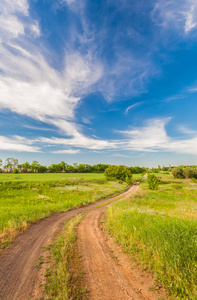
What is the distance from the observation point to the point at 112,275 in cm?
518

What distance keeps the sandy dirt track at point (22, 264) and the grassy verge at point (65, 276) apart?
2.17 feet

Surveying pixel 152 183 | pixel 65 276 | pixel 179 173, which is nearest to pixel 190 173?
pixel 179 173

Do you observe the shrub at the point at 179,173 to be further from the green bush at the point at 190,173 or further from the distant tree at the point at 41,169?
the distant tree at the point at 41,169

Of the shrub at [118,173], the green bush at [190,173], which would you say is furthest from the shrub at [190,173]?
the shrub at [118,173]

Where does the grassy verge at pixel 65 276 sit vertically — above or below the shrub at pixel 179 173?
above

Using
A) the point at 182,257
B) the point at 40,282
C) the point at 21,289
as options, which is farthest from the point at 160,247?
the point at 21,289

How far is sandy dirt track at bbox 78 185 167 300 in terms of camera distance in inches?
169

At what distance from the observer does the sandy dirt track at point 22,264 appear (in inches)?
172

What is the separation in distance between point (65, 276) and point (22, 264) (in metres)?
2.45

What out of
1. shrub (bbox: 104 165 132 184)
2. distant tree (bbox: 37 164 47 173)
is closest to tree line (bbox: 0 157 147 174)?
distant tree (bbox: 37 164 47 173)

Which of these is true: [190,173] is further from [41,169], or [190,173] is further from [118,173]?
[41,169]

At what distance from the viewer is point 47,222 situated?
12.1 metres

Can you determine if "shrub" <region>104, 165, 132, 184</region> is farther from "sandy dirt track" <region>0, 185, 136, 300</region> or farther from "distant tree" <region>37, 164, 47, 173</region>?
"distant tree" <region>37, 164, 47, 173</region>

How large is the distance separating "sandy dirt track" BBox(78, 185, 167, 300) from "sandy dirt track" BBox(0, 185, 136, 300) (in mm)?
2255
